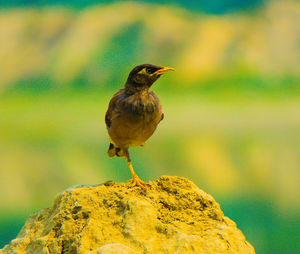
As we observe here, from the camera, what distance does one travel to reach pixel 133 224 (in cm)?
386

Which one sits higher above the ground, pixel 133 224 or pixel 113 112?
pixel 113 112

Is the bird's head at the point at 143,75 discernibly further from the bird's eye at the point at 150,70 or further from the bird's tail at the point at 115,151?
the bird's tail at the point at 115,151

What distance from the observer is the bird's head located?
15.5 ft

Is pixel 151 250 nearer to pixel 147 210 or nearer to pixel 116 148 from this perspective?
pixel 147 210

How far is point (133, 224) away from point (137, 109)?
1499 millimetres

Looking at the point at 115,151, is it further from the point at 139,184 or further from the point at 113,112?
the point at 139,184

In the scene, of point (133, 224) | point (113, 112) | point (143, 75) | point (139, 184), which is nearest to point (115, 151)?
point (113, 112)

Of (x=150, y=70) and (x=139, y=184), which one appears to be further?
(x=150, y=70)

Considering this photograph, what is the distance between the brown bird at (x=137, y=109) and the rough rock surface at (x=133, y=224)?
1.53ft

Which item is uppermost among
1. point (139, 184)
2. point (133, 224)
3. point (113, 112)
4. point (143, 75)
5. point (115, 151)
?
point (143, 75)

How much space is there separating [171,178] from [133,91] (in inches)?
47.8

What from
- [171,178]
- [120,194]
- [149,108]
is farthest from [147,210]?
[149,108]

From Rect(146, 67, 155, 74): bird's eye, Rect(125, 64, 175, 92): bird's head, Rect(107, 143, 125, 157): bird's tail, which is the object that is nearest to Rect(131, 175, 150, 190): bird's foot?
Rect(107, 143, 125, 157): bird's tail

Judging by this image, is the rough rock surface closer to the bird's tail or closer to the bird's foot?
the bird's foot
